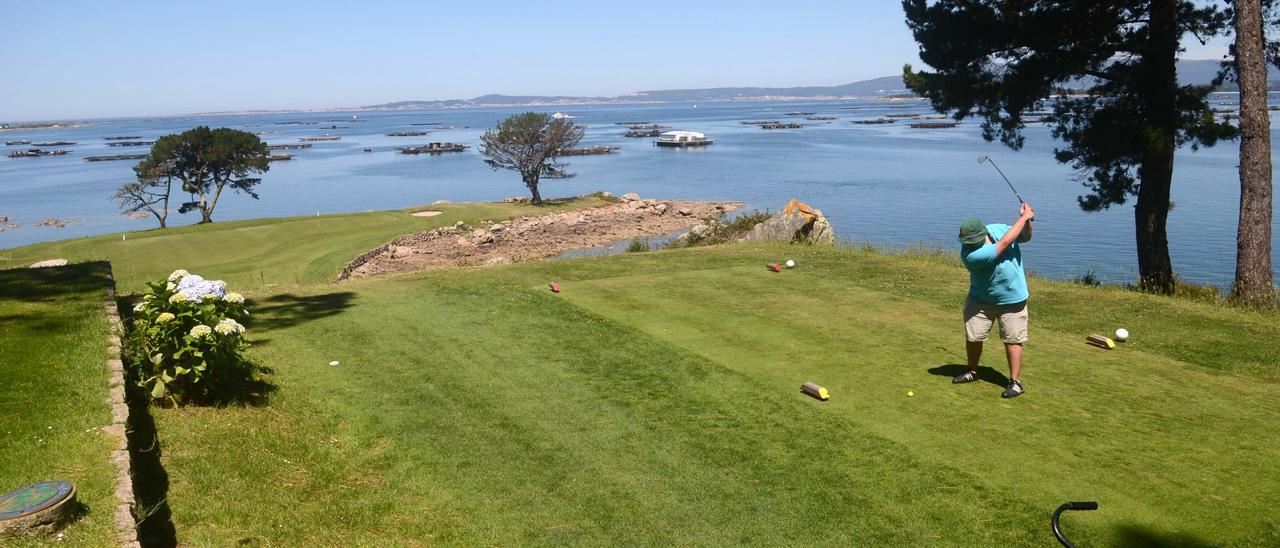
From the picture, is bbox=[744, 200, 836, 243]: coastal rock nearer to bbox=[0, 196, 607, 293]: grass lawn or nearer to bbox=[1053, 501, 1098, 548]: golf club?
bbox=[0, 196, 607, 293]: grass lawn

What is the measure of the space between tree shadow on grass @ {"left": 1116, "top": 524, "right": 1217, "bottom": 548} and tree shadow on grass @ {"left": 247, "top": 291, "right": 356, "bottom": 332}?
10481 mm

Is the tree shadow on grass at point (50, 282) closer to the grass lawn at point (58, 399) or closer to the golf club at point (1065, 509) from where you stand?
the grass lawn at point (58, 399)

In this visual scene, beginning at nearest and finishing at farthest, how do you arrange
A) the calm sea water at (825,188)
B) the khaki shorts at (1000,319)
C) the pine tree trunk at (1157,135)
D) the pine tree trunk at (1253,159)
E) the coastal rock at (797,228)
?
the khaki shorts at (1000,319) < the pine tree trunk at (1253,159) < the pine tree trunk at (1157,135) < the coastal rock at (797,228) < the calm sea water at (825,188)

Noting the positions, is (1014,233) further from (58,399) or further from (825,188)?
(825,188)

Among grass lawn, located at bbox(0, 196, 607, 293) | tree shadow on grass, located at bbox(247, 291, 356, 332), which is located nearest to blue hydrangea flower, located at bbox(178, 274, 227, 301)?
tree shadow on grass, located at bbox(247, 291, 356, 332)

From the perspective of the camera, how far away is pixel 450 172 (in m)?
105

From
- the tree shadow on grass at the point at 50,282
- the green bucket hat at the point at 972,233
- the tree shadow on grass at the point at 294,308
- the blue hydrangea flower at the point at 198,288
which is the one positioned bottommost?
the tree shadow on grass at the point at 294,308

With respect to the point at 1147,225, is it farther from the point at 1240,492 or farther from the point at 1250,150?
the point at 1240,492

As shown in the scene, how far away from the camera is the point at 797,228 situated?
23.6m

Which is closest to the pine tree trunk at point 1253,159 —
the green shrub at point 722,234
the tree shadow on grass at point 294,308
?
the green shrub at point 722,234

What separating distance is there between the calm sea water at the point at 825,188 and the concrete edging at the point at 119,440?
26.7 m

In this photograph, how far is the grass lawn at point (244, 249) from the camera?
3156cm

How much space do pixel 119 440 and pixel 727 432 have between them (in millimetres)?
5045

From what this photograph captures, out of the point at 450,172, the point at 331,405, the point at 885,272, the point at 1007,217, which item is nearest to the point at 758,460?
the point at 331,405
